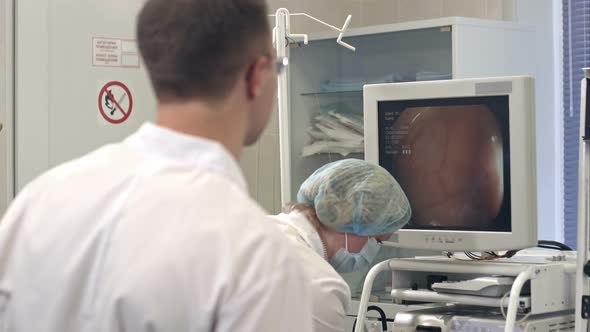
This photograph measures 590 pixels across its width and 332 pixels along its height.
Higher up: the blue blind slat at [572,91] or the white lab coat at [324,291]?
the blue blind slat at [572,91]

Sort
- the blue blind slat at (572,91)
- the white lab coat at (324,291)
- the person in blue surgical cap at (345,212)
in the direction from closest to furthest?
the white lab coat at (324,291), the person in blue surgical cap at (345,212), the blue blind slat at (572,91)

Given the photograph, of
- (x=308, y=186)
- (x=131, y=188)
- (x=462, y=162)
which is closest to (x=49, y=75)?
(x=308, y=186)

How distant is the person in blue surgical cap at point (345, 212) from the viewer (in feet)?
8.39

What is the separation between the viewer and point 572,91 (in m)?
4.14

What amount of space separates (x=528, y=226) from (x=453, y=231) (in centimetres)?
23

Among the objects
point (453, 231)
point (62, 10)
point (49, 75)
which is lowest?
point (453, 231)

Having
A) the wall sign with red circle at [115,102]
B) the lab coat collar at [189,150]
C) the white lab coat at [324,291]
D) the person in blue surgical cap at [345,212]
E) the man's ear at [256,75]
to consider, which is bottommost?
the white lab coat at [324,291]

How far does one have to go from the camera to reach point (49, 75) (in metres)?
3.49

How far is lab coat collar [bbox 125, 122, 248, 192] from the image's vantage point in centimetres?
118

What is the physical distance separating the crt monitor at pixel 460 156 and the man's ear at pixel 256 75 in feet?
5.28

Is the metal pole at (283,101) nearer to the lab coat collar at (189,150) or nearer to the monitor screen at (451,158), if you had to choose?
the monitor screen at (451,158)

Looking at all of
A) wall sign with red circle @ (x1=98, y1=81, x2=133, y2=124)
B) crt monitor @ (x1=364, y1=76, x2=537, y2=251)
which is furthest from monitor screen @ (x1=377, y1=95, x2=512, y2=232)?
wall sign with red circle @ (x1=98, y1=81, x2=133, y2=124)

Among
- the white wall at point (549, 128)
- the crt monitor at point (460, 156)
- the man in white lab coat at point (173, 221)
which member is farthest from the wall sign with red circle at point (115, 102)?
the man in white lab coat at point (173, 221)

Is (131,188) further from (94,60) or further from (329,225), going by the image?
(94,60)
